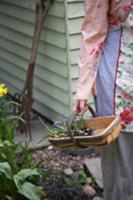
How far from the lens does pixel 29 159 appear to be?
142 inches

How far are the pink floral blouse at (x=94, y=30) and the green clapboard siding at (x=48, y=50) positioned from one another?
184 cm

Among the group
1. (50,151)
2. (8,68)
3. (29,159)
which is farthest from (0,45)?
(29,159)

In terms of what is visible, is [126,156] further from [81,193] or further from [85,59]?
[81,193]

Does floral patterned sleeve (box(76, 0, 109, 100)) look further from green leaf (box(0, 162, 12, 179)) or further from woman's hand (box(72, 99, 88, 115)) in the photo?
green leaf (box(0, 162, 12, 179))

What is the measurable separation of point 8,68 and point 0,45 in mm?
285

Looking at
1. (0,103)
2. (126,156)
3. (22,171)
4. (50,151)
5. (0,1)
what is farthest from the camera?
(0,1)

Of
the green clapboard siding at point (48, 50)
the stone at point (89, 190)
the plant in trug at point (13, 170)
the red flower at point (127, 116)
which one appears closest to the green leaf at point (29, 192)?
the plant in trug at point (13, 170)

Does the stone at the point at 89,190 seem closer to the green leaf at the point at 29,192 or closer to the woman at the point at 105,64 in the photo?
the green leaf at the point at 29,192

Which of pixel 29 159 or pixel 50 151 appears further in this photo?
pixel 50 151

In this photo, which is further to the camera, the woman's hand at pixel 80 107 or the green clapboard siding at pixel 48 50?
the green clapboard siding at pixel 48 50

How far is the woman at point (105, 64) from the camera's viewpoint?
2.43 meters

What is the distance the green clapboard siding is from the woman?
181 cm

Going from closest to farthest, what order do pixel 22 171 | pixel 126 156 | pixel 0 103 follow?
pixel 126 156
pixel 22 171
pixel 0 103

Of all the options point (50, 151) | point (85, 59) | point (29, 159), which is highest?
point (85, 59)
